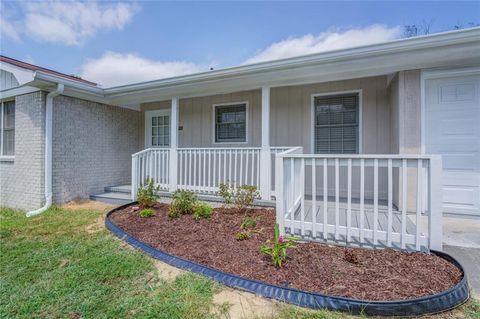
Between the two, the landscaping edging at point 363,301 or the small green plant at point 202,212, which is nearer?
the landscaping edging at point 363,301

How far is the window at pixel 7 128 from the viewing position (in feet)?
22.1

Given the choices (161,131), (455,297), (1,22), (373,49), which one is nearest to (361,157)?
(455,297)

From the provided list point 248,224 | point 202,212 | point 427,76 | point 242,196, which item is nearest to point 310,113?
point 427,76

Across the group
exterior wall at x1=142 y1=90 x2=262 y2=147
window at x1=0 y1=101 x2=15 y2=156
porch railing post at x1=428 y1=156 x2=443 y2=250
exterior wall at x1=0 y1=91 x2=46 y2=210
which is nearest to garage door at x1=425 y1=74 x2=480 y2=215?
porch railing post at x1=428 y1=156 x2=443 y2=250

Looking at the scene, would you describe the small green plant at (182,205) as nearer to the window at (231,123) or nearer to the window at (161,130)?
the window at (231,123)

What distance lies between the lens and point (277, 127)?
6480 millimetres

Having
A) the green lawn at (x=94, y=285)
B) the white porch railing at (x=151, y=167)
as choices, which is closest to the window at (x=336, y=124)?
the white porch railing at (x=151, y=167)

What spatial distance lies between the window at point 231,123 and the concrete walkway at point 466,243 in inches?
183

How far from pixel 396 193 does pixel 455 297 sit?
10.1 ft

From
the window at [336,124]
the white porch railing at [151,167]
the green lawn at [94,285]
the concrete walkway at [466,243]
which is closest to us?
the green lawn at [94,285]

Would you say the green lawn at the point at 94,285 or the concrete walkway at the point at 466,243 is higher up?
the concrete walkway at the point at 466,243

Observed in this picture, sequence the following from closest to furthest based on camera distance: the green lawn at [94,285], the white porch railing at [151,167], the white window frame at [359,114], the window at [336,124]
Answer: the green lawn at [94,285] < the white window frame at [359,114] < the window at [336,124] < the white porch railing at [151,167]

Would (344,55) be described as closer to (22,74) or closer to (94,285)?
(94,285)

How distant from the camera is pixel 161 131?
27.1 feet
